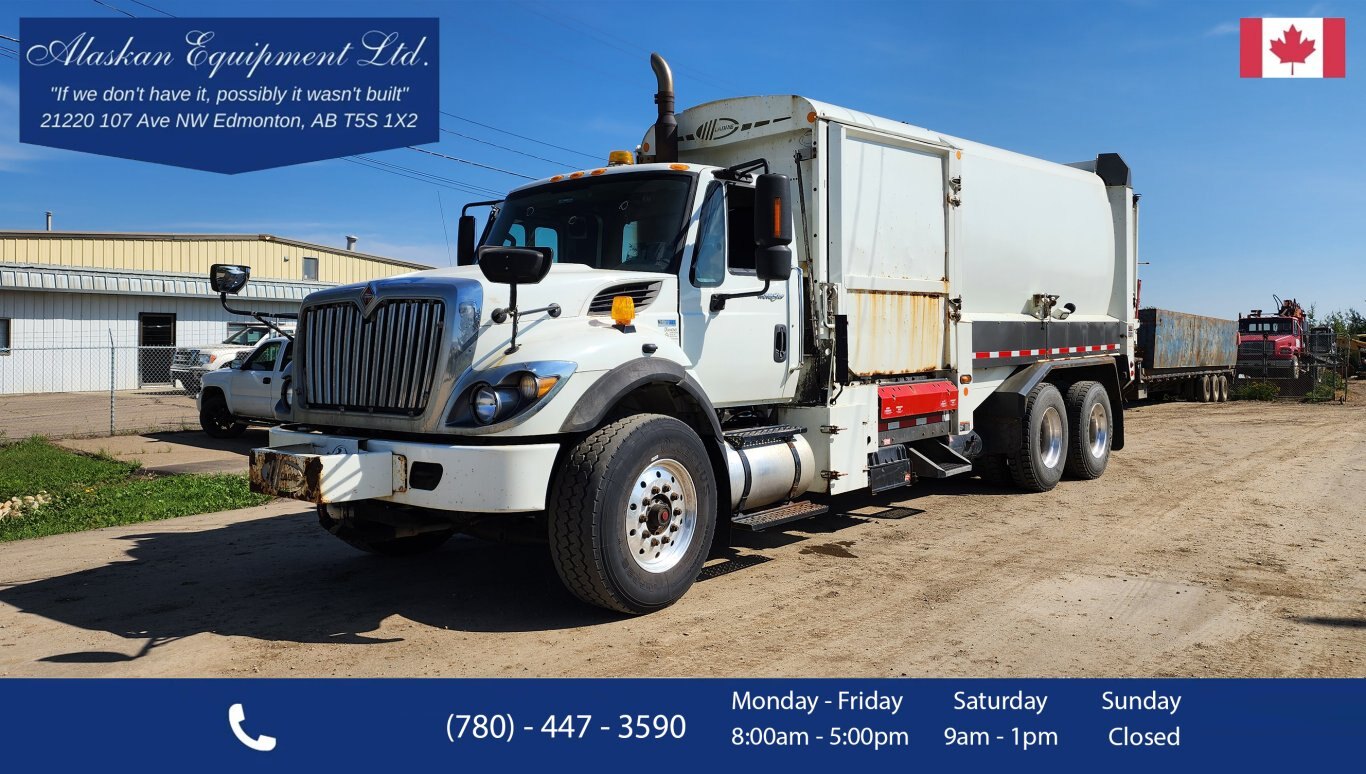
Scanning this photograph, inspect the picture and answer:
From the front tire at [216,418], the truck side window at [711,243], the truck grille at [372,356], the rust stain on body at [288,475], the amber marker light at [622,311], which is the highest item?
the truck side window at [711,243]

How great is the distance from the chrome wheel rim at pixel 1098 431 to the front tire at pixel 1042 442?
1.95ft

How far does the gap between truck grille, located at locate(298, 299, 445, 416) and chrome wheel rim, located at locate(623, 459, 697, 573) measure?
127 centimetres

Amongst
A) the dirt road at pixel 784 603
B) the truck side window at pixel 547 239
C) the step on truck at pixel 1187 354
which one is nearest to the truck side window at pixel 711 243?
the truck side window at pixel 547 239

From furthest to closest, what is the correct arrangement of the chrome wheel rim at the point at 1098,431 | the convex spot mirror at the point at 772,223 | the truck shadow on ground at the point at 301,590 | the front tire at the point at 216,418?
the front tire at the point at 216,418, the chrome wheel rim at the point at 1098,431, the convex spot mirror at the point at 772,223, the truck shadow on ground at the point at 301,590

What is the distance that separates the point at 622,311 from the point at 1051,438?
251 inches

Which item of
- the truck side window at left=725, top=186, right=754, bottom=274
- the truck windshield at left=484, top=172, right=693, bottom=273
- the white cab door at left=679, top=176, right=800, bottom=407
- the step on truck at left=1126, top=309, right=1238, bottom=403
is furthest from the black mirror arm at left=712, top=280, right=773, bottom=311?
the step on truck at left=1126, top=309, right=1238, bottom=403

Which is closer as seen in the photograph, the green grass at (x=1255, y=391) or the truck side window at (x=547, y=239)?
the truck side window at (x=547, y=239)

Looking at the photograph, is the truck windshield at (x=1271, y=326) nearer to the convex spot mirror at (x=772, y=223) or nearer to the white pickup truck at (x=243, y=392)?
the white pickup truck at (x=243, y=392)

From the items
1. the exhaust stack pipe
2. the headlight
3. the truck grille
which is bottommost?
the headlight

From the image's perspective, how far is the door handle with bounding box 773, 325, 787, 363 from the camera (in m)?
6.41

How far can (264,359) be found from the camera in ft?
47.7

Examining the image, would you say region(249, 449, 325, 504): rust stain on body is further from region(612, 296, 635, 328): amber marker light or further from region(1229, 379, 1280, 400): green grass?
region(1229, 379, 1280, 400): green grass

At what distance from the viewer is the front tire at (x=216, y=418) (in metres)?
15.0

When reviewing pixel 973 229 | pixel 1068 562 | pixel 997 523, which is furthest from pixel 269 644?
pixel 973 229
